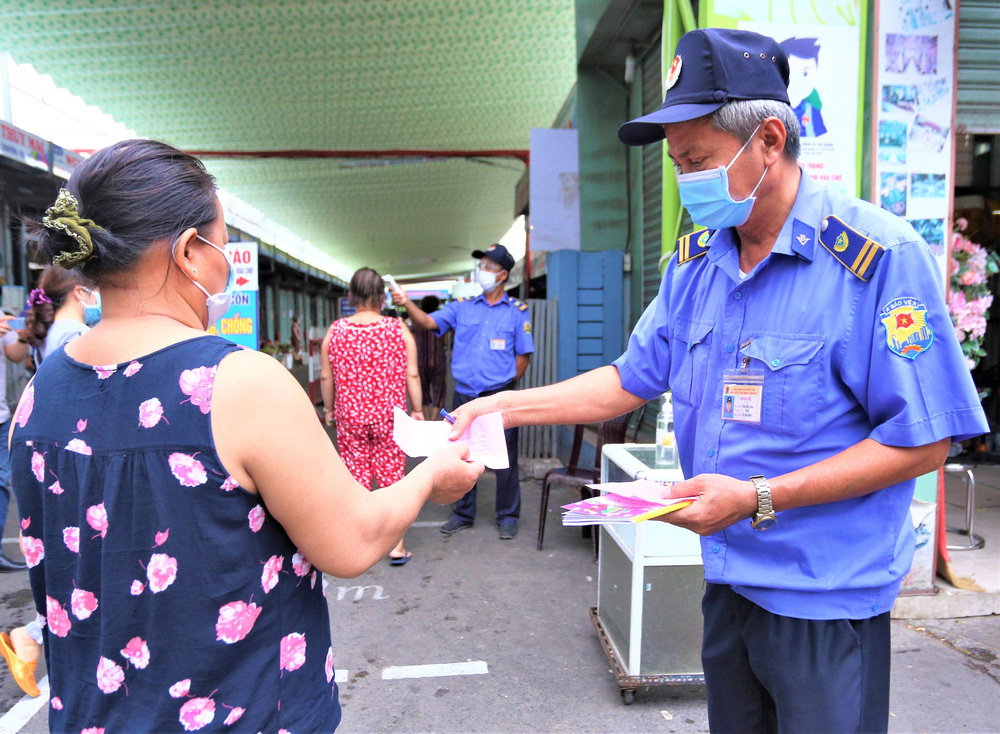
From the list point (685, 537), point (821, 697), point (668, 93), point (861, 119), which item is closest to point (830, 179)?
point (861, 119)

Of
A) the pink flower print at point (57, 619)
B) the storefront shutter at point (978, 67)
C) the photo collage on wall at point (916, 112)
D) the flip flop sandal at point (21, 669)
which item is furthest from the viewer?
the storefront shutter at point (978, 67)

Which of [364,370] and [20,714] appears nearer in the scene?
[20,714]

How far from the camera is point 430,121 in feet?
30.7

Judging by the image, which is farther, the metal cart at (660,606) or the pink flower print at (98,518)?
the metal cart at (660,606)

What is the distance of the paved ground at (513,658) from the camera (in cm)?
258

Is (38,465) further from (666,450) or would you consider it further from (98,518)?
(666,450)

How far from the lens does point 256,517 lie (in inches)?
40.7

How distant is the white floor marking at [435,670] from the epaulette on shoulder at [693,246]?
85.2 inches

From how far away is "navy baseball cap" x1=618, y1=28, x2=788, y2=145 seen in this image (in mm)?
1306

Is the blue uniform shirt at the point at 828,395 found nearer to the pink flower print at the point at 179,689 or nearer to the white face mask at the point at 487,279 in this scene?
the pink flower print at the point at 179,689

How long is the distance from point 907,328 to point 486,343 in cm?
404

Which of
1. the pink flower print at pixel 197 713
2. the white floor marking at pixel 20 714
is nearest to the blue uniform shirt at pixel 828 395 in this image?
the pink flower print at pixel 197 713

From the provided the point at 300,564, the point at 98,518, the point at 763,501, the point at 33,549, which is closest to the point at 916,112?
the point at 763,501

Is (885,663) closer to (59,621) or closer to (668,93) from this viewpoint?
(668,93)
